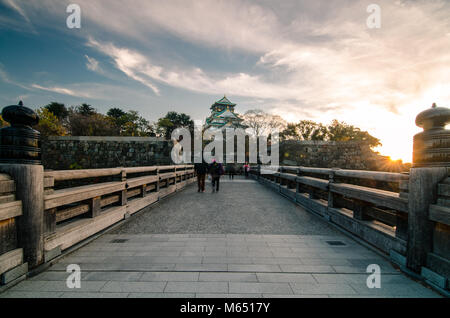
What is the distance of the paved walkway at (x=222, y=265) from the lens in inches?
90.6

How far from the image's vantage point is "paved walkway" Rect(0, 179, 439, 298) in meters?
2.30

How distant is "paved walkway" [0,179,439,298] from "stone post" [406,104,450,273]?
409mm

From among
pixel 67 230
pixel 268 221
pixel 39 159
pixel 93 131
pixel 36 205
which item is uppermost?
pixel 93 131

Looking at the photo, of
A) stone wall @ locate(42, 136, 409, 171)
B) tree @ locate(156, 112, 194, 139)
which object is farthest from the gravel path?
tree @ locate(156, 112, 194, 139)

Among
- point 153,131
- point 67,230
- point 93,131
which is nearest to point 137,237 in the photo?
point 67,230

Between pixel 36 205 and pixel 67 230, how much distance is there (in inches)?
31.9

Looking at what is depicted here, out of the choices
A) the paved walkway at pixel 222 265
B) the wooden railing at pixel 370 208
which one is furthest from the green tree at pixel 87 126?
the wooden railing at pixel 370 208

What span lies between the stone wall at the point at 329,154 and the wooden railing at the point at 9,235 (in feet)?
84.4

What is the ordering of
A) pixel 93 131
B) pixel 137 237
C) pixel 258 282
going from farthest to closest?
pixel 93 131 < pixel 137 237 < pixel 258 282

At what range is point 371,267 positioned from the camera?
2844 millimetres

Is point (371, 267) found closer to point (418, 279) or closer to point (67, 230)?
point (418, 279)

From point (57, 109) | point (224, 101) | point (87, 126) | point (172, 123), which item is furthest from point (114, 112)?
point (224, 101)

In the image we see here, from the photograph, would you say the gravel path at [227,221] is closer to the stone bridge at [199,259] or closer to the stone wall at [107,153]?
the stone bridge at [199,259]

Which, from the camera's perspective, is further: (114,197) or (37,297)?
(114,197)
